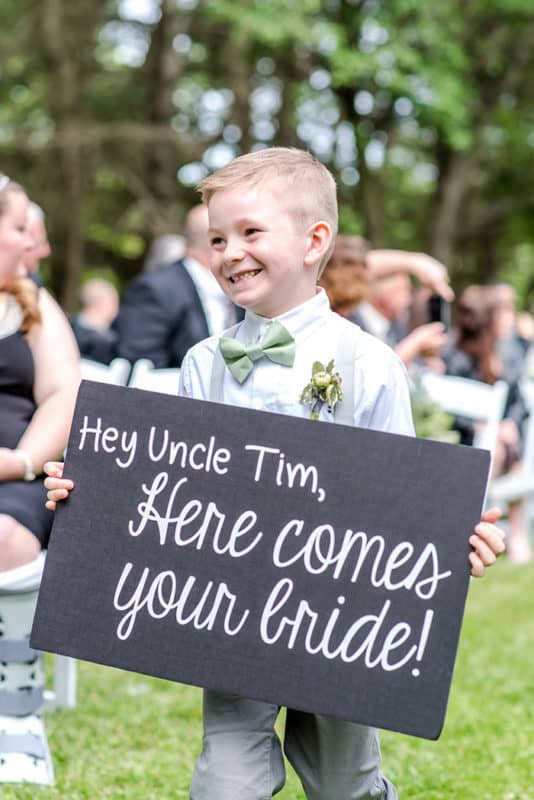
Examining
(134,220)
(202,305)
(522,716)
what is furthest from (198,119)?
(522,716)

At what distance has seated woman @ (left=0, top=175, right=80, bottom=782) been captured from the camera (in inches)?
135

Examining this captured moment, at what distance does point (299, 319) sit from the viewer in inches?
101

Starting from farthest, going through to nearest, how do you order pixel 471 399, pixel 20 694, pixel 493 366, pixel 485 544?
pixel 493 366, pixel 471 399, pixel 20 694, pixel 485 544

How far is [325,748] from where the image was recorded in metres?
2.58

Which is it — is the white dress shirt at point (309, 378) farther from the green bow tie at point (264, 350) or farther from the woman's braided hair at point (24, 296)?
the woman's braided hair at point (24, 296)

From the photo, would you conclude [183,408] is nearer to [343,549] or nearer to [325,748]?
[343,549]

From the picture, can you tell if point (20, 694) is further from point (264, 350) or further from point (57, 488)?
point (264, 350)

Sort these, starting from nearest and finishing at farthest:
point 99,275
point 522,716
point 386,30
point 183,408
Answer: point 183,408 < point 522,716 < point 386,30 < point 99,275

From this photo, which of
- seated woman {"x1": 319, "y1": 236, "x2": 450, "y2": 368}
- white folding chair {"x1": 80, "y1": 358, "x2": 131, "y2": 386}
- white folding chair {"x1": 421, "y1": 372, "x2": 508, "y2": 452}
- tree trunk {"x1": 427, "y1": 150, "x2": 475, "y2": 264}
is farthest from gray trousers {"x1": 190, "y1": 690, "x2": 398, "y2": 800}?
tree trunk {"x1": 427, "y1": 150, "x2": 475, "y2": 264}

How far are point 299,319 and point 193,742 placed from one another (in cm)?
206

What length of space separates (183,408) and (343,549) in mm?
455

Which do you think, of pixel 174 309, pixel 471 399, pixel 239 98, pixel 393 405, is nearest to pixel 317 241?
pixel 393 405

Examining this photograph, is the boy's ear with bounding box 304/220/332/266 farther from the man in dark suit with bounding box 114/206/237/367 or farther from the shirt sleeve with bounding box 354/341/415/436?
the man in dark suit with bounding box 114/206/237/367

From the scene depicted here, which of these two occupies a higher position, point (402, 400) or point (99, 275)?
point (99, 275)
